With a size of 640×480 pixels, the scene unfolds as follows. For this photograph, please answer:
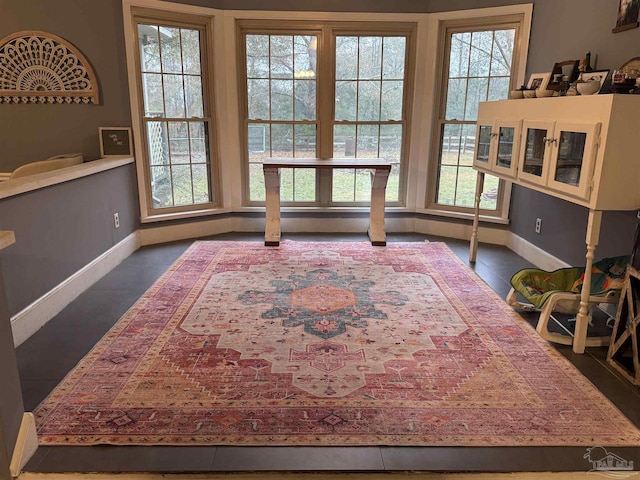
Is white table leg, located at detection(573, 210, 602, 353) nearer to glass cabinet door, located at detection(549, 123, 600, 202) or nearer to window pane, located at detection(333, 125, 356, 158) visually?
glass cabinet door, located at detection(549, 123, 600, 202)

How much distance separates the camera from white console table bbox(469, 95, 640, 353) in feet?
7.59

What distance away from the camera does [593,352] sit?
268 centimetres

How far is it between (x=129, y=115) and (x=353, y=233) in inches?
100

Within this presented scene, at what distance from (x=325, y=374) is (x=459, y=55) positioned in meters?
3.73

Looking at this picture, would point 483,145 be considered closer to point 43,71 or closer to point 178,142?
point 178,142

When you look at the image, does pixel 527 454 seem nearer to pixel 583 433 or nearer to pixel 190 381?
pixel 583 433

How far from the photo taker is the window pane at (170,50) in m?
4.48

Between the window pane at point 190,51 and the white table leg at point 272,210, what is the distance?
1.33 m

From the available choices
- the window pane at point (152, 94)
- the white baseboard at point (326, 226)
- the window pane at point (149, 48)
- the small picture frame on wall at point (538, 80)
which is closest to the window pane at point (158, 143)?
the window pane at point (152, 94)

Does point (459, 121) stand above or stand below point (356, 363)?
above

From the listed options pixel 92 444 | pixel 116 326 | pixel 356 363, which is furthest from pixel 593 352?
pixel 116 326

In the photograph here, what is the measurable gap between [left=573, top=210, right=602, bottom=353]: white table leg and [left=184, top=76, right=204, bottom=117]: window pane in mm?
3739

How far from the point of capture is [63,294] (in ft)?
10.5

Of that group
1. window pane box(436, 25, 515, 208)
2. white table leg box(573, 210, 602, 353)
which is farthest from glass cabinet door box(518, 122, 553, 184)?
window pane box(436, 25, 515, 208)
